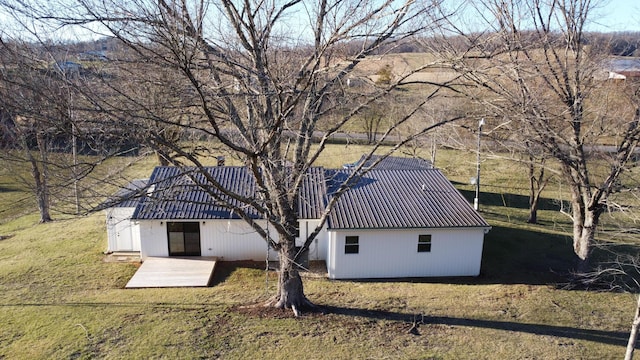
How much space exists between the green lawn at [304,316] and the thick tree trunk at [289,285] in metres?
0.29

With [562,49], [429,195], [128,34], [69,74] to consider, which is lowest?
[429,195]

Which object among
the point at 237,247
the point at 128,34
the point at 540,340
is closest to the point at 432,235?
the point at 540,340

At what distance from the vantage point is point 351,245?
42.9 ft

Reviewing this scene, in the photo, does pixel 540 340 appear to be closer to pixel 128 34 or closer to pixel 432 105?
pixel 128 34

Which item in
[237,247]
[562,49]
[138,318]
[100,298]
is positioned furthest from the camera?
[237,247]

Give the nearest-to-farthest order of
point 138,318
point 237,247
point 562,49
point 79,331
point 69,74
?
point 69,74
point 79,331
point 138,318
point 562,49
point 237,247

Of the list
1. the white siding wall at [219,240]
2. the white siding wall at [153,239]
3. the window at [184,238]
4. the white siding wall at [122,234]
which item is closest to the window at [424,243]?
the white siding wall at [219,240]

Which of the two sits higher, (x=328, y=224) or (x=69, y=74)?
A: (x=69, y=74)

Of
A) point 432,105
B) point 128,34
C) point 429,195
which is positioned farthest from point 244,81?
point 432,105

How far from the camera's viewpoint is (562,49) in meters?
12.9

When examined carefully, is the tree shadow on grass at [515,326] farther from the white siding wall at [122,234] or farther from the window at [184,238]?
the white siding wall at [122,234]

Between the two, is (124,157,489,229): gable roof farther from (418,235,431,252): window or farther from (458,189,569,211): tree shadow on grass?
(458,189,569,211): tree shadow on grass

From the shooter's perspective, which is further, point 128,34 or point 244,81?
point 244,81

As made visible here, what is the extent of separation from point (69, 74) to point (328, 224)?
302 inches
